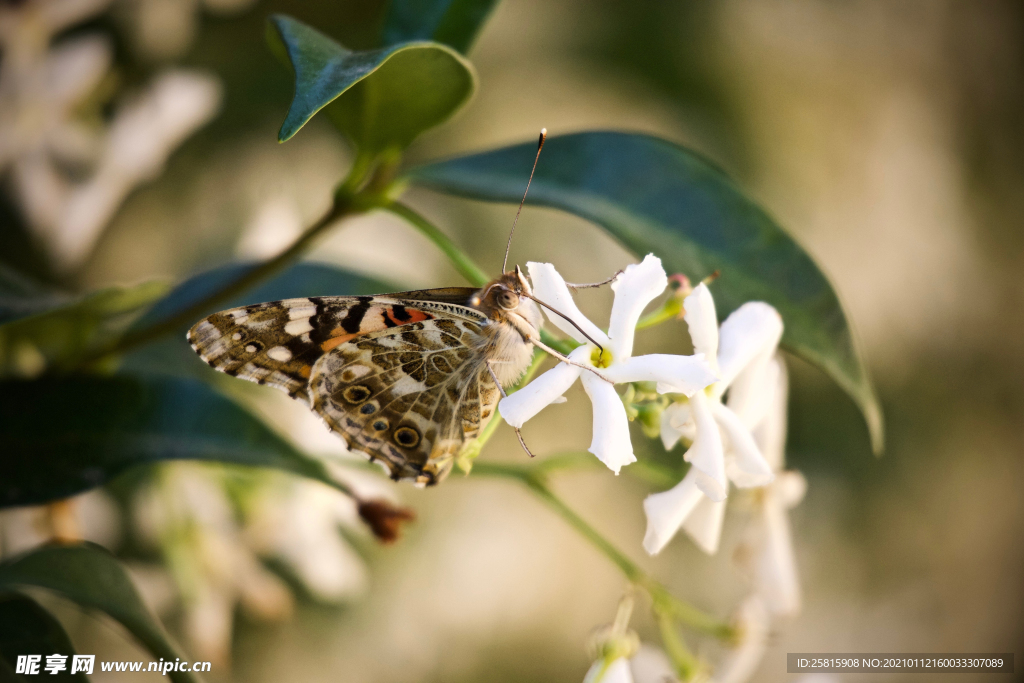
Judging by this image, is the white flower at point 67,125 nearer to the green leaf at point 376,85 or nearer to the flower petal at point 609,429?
the green leaf at point 376,85

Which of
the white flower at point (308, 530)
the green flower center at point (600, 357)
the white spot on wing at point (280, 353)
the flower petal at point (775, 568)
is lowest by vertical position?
the white flower at point (308, 530)

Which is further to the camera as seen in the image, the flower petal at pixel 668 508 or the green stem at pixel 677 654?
the green stem at pixel 677 654

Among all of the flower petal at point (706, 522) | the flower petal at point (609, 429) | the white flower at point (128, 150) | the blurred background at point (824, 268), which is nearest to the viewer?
the flower petal at point (609, 429)

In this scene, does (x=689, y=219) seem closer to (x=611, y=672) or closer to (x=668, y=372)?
(x=668, y=372)

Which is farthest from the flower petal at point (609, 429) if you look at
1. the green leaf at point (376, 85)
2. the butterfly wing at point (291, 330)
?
the green leaf at point (376, 85)

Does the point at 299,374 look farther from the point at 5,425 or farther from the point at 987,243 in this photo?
the point at 987,243

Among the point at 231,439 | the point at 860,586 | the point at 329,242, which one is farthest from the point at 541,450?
the point at 231,439

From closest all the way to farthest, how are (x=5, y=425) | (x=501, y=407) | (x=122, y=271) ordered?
(x=501, y=407) < (x=5, y=425) < (x=122, y=271)
